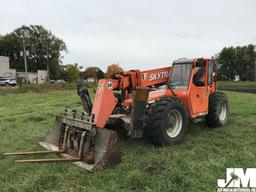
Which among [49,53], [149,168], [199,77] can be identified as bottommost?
[149,168]

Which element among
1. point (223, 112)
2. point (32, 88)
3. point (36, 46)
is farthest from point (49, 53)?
point (223, 112)

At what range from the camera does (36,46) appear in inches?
2687

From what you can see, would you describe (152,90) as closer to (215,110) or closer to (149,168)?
(215,110)

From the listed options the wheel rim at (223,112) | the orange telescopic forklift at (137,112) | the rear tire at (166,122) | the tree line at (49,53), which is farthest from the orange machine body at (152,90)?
the tree line at (49,53)

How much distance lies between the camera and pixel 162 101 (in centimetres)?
572

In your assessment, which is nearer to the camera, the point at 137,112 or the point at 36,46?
the point at 137,112

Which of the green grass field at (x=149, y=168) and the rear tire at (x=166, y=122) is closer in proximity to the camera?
the green grass field at (x=149, y=168)

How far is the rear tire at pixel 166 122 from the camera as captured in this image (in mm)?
5535

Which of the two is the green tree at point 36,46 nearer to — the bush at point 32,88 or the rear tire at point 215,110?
the bush at point 32,88

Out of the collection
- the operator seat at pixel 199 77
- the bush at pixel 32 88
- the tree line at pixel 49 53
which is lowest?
the bush at pixel 32 88

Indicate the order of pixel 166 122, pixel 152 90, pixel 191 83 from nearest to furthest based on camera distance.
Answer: pixel 166 122 → pixel 191 83 → pixel 152 90

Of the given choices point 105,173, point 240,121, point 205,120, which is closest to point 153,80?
point 205,120

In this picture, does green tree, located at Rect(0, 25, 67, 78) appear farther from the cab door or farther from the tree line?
the cab door

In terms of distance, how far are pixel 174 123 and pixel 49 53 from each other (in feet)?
216
